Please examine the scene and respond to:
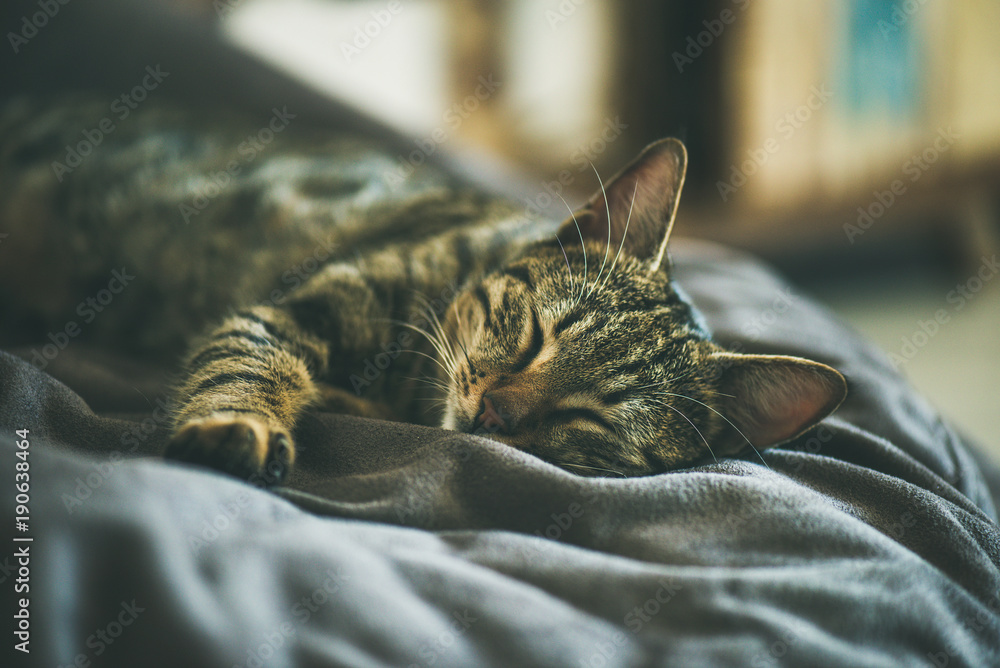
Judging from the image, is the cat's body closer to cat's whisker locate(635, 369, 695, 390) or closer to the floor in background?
cat's whisker locate(635, 369, 695, 390)

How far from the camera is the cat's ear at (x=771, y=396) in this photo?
0.95 m

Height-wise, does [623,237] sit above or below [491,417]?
above

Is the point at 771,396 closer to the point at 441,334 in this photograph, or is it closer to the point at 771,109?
the point at 441,334

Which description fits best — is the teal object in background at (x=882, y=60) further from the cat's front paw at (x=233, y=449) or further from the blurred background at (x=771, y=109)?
the cat's front paw at (x=233, y=449)

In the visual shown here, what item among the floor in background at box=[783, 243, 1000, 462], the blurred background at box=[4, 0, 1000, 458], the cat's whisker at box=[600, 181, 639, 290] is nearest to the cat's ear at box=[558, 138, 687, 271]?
the cat's whisker at box=[600, 181, 639, 290]

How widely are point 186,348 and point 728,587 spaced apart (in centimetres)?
117

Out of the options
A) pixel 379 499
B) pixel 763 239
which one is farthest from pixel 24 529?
pixel 763 239

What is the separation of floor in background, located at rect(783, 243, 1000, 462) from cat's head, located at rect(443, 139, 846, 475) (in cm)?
128

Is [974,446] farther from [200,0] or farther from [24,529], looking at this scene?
[200,0]

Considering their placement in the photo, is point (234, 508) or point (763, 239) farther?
point (763, 239)

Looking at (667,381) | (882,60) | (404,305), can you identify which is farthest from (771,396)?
(882,60)

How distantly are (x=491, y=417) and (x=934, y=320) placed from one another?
287cm

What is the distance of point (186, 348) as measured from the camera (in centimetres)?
134

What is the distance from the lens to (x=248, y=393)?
966 mm
